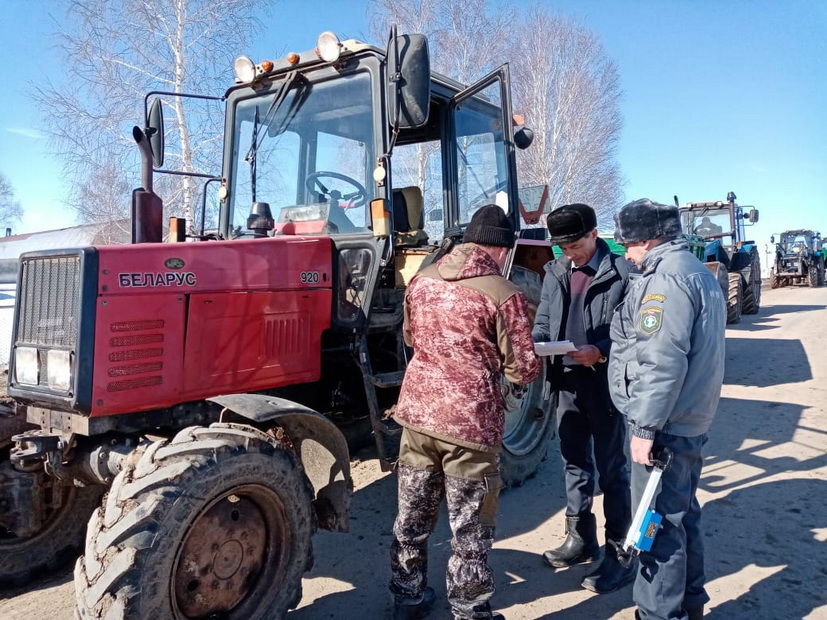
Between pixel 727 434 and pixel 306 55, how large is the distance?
4625 mm

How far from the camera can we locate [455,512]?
100 inches

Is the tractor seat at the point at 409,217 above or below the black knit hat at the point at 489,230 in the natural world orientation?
above

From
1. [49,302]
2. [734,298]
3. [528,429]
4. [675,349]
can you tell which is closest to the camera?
[675,349]

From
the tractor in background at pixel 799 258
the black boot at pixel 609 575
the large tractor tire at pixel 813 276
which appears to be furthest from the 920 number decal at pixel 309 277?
the large tractor tire at pixel 813 276

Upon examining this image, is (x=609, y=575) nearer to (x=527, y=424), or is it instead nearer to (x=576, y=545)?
(x=576, y=545)

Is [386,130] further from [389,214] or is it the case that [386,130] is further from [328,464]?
[328,464]

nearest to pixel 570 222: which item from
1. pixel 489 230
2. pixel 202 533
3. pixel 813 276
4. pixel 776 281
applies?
pixel 489 230

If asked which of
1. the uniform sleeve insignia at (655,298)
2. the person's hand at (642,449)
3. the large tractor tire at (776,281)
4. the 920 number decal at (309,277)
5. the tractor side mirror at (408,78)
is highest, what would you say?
the large tractor tire at (776,281)

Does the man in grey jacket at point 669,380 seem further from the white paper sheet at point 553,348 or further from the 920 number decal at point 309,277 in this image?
the 920 number decal at point 309,277

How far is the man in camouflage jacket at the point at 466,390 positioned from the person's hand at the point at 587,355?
0.65m

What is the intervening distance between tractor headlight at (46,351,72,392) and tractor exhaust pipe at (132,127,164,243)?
93cm

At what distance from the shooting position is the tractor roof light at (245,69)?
3918 millimetres

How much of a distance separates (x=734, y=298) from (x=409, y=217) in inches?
455

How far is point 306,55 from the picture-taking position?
3.80 meters
